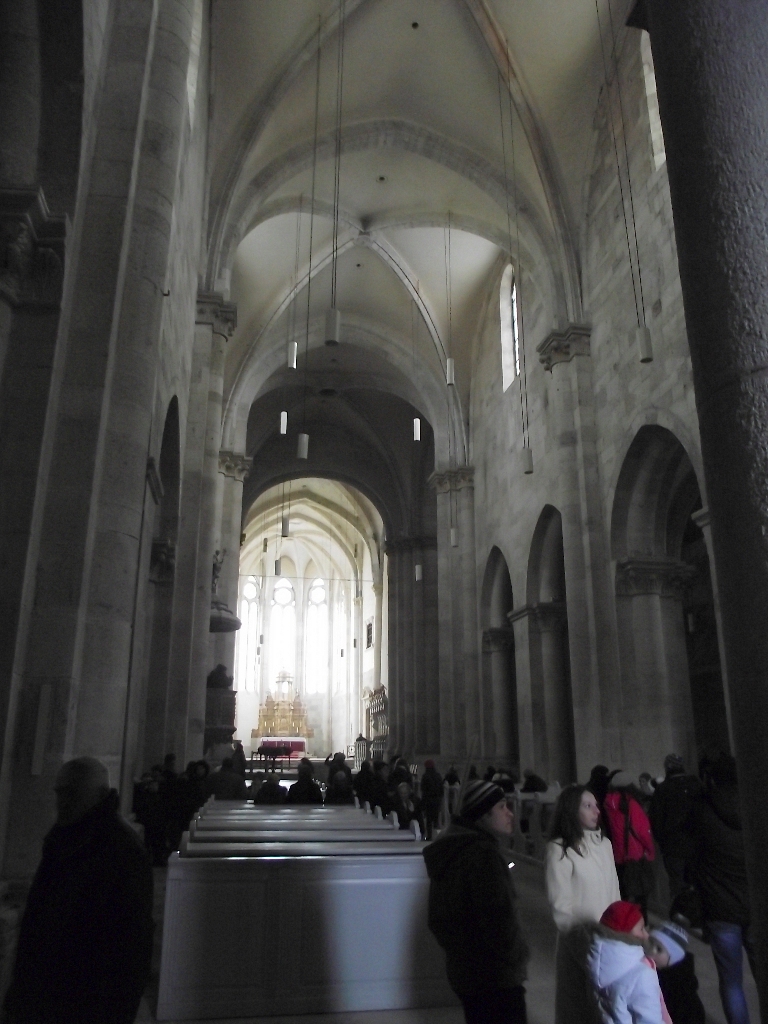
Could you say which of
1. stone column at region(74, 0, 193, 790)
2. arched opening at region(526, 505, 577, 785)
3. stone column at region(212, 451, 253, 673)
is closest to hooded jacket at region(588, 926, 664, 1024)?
stone column at region(74, 0, 193, 790)

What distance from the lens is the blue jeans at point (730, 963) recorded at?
13.6ft

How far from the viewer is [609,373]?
1462 cm

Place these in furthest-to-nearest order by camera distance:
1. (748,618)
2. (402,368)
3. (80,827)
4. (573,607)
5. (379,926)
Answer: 1. (402,368)
2. (573,607)
3. (379,926)
4. (80,827)
5. (748,618)

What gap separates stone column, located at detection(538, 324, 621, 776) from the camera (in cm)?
1373

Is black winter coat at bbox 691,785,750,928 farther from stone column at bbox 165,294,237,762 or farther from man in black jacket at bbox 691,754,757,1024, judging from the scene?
stone column at bbox 165,294,237,762

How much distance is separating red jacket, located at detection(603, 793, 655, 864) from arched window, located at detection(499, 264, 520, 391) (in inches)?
586

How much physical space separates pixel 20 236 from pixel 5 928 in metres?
4.14

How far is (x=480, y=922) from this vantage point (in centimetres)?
270

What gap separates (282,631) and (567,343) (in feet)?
114

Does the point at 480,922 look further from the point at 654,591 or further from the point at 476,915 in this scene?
the point at 654,591

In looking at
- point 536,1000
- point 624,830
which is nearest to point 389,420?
point 624,830

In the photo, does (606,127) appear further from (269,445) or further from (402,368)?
(269,445)

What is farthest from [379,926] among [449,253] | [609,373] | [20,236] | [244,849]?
[449,253]

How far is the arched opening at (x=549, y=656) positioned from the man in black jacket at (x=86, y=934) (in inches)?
600
